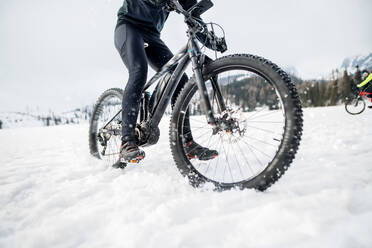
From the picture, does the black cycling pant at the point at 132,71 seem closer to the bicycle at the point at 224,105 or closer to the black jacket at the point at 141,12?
the black jacket at the point at 141,12

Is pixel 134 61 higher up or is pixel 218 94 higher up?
pixel 134 61

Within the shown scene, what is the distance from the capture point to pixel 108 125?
2.65m

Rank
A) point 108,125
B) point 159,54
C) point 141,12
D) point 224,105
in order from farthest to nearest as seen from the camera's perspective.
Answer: point 108,125, point 159,54, point 141,12, point 224,105

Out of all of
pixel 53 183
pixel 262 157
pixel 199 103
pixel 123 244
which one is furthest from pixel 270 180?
pixel 53 183

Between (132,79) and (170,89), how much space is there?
0.43 m

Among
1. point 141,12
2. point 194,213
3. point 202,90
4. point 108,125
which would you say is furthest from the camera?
point 108,125

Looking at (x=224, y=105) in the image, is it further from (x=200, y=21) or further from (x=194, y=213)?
(x=194, y=213)

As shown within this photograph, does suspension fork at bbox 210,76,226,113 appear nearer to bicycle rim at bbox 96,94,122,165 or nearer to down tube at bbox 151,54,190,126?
down tube at bbox 151,54,190,126

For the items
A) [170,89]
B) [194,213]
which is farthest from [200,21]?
[194,213]

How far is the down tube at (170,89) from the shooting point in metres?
1.73

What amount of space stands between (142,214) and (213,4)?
1819mm

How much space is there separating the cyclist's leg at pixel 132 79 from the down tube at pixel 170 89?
0.73ft

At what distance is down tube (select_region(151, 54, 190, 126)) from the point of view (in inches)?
68.0

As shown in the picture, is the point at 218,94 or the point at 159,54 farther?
the point at 159,54
